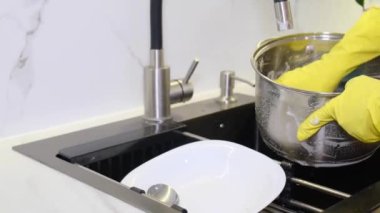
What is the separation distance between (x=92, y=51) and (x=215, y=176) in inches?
11.5

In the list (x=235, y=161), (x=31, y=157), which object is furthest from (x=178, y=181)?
(x=31, y=157)

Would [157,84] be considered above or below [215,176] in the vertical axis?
above

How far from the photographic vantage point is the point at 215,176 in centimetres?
78

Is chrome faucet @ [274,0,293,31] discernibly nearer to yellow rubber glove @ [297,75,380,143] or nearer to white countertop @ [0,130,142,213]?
yellow rubber glove @ [297,75,380,143]

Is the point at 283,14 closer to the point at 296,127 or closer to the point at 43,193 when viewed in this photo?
the point at 296,127

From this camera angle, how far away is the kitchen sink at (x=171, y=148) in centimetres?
67

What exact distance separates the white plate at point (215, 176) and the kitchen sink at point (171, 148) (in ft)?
0.14

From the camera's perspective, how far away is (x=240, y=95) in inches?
42.7

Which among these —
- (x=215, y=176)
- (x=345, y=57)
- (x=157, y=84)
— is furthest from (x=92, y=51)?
(x=345, y=57)

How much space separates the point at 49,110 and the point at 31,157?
0.35 ft

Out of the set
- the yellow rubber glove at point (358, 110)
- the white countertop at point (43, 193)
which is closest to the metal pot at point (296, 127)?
the yellow rubber glove at point (358, 110)

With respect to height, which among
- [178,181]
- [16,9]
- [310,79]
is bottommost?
[178,181]

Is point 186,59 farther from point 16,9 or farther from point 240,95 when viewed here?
point 16,9

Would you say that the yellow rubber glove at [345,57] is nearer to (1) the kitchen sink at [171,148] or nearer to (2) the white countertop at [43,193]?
(1) the kitchen sink at [171,148]
